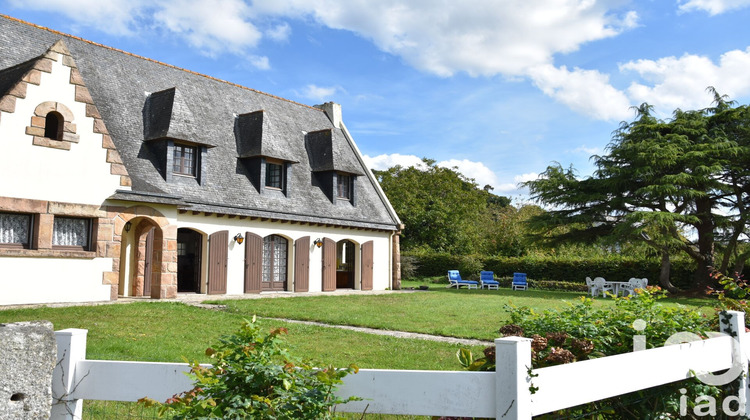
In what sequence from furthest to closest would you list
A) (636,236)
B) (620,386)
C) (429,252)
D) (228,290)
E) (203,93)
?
(429,252) < (636,236) < (203,93) < (228,290) < (620,386)

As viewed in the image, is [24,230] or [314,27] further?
[24,230]

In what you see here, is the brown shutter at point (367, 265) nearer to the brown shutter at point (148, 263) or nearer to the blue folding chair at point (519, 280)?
the blue folding chair at point (519, 280)

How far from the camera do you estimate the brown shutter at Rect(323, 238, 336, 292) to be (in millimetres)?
21359

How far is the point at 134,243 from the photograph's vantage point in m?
16.5

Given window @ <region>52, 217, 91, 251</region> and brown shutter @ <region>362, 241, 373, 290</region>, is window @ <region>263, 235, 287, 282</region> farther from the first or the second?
window @ <region>52, 217, 91, 251</region>

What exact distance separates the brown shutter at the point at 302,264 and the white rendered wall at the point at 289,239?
0.15 metres

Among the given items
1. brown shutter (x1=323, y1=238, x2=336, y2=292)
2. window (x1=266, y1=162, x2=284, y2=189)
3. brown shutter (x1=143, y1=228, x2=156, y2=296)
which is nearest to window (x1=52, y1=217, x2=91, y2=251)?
brown shutter (x1=143, y1=228, x2=156, y2=296)

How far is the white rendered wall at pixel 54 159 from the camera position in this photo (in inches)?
501

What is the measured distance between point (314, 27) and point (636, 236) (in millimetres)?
16667

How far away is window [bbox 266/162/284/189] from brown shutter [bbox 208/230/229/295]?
308 centimetres

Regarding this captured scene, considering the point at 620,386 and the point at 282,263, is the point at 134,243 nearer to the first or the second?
the point at 282,263

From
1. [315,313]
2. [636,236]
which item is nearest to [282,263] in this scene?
[315,313]

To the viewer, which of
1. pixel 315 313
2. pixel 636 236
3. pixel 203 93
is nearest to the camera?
pixel 315 313

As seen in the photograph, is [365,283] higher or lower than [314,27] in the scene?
lower
